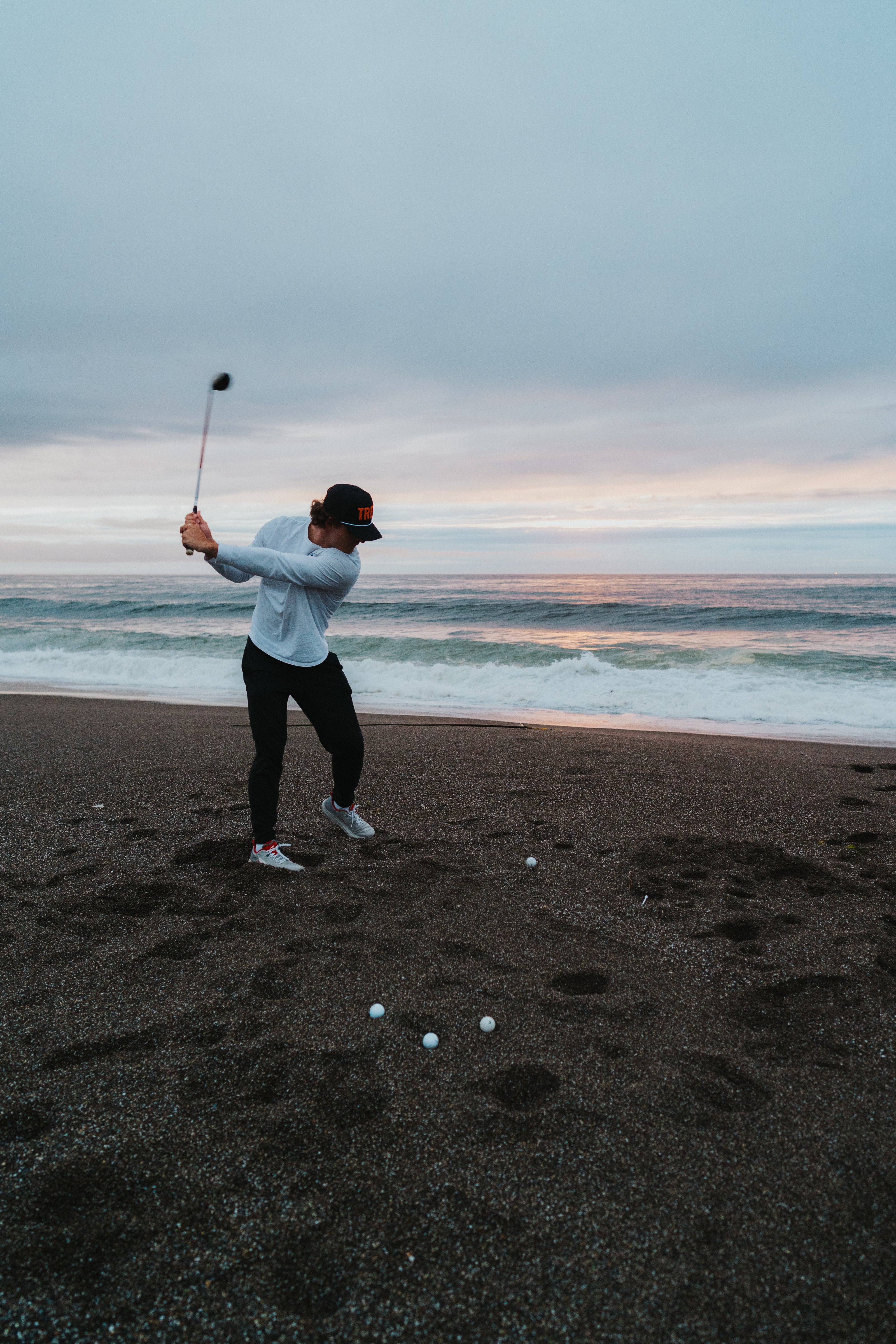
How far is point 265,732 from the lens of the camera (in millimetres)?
4035

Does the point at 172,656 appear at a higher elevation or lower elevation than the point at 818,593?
lower

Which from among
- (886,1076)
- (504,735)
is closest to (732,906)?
(886,1076)

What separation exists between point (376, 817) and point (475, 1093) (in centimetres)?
280

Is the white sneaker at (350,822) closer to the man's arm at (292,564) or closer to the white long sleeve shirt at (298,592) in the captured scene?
the white long sleeve shirt at (298,592)

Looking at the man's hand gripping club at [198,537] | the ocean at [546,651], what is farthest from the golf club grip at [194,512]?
the ocean at [546,651]

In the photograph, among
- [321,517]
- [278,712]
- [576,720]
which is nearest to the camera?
[321,517]

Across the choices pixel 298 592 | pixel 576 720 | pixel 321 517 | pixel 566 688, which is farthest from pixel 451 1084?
pixel 566 688

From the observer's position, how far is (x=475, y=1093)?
233 centimetres

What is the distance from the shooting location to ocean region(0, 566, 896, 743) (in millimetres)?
10430

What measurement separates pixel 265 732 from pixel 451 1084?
218 centimetres

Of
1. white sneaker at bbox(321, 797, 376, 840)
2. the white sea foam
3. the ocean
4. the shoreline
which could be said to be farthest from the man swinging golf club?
the white sea foam

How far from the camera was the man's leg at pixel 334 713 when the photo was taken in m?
4.13

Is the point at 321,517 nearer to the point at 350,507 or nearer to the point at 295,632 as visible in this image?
the point at 350,507

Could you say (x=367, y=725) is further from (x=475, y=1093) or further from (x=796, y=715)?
(x=475, y=1093)
